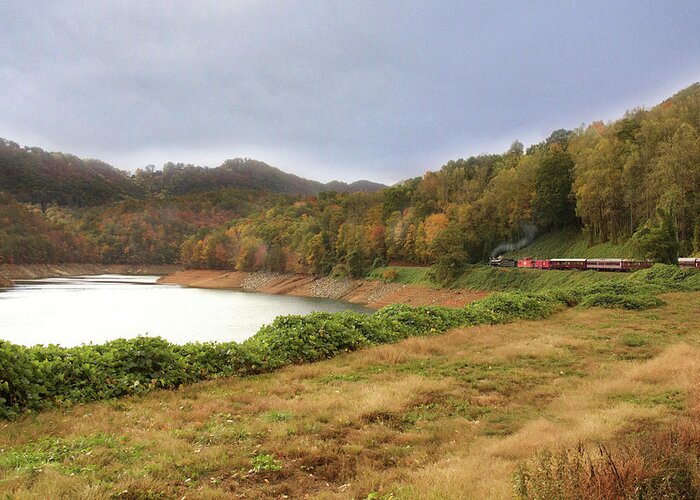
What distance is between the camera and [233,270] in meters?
126

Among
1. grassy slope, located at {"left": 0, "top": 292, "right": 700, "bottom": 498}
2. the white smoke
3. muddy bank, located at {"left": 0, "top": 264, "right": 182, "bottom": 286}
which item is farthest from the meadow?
muddy bank, located at {"left": 0, "top": 264, "right": 182, "bottom": 286}

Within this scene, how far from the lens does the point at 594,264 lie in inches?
1905

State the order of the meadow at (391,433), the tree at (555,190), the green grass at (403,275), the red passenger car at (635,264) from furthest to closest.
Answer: the green grass at (403,275) < the tree at (555,190) < the red passenger car at (635,264) < the meadow at (391,433)

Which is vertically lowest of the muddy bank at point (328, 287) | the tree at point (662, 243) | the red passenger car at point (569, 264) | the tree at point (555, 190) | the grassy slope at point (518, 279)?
the muddy bank at point (328, 287)

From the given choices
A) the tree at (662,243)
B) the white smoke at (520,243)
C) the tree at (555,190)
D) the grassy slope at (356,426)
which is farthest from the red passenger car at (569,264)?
the grassy slope at (356,426)

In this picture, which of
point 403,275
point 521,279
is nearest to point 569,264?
point 521,279

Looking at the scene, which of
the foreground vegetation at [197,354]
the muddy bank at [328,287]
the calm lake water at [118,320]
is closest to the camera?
the foreground vegetation at [197,354]

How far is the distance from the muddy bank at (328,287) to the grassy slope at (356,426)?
4377cm

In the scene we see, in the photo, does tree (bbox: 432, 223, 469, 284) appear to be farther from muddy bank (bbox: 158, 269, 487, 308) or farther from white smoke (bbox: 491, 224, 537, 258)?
white smoke (bbox: 491, 224, 537, 258)

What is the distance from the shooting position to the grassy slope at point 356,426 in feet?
18.0

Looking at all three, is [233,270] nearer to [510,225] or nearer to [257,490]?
[510,225]

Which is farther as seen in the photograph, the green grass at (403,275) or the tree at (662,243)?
the green grass at (403,275)

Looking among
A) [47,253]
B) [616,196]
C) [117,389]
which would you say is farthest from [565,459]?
[47,253]

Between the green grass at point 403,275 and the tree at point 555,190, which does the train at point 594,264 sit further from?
the tree at point 555,190
